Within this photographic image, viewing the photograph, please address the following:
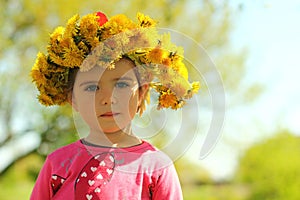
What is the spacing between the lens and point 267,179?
682 inches

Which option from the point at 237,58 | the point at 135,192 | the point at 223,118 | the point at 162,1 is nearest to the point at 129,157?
the point at 135,192

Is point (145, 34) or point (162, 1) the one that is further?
point (162, 1)

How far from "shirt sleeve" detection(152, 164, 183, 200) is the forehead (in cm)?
40

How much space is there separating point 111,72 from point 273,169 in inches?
588

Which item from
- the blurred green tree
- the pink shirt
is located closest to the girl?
the pink shirt

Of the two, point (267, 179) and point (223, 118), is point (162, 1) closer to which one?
point (223, 118)

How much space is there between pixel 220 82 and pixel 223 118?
0.73 feet

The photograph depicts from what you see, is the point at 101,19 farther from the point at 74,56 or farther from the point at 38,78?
the point at 38,78

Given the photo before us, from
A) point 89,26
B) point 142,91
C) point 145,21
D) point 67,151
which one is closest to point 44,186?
point 67,151

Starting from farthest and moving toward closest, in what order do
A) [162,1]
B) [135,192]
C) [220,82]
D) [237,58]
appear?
[237,58] → [162,1] → [220,82] → [135,192]

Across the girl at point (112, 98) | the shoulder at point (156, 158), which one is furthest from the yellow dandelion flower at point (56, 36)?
the shoulder at point (156, 158)

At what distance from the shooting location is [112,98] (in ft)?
7.72

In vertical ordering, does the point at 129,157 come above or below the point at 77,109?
below

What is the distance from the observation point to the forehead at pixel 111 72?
2.37m
